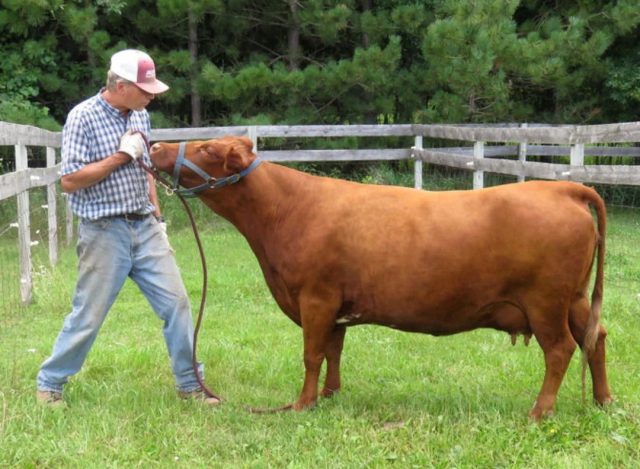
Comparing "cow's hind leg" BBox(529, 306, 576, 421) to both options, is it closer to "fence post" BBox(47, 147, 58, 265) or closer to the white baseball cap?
the white baseball cap

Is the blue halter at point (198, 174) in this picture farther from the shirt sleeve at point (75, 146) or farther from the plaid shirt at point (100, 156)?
the shirt sleeve at point (75, 146)

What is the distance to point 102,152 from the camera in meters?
4.62

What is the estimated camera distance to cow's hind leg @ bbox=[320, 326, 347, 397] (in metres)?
5.00

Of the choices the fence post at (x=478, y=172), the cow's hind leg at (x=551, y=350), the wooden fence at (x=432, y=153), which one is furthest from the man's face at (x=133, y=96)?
the fence post at (x=478, y=172)

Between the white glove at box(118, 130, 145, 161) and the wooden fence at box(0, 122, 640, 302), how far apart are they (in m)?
2.31

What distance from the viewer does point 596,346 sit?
459 cm

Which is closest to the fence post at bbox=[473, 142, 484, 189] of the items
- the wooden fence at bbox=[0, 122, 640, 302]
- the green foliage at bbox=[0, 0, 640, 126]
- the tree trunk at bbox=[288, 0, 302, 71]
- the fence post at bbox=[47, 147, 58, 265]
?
the wooden fence at bbox=[0, 122, 640, 302]

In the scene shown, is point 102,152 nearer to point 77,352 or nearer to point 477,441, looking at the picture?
point 77,352

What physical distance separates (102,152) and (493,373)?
2.96 metres

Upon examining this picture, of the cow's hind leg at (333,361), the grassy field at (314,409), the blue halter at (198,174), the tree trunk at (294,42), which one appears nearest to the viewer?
the grassy field at (314,409)

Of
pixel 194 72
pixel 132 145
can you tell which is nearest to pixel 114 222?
pixel 132 145

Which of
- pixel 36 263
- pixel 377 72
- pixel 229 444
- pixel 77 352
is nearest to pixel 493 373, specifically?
pixel 229 444

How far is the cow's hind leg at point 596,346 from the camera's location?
4543mm

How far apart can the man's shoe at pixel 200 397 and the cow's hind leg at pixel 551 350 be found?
1911 mm
